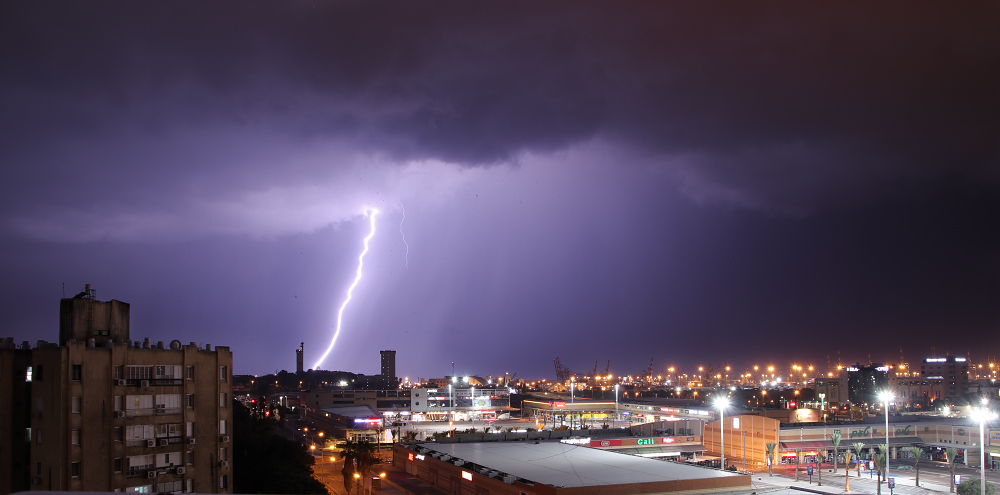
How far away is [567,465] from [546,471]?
2.89 metres

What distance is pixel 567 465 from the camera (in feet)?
137

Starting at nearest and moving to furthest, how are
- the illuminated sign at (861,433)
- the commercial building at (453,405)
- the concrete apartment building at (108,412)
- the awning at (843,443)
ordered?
the concrete apartment building at (108,412), the awning at (843,443), the illuminated sign at (861,433), the commercial building at (453,405)

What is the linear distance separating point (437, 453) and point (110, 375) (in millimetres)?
25820

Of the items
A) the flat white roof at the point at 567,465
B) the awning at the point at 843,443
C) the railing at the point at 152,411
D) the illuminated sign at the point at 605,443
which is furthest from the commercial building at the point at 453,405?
the railing at the point at 152,411

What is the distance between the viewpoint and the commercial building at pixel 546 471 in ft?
114

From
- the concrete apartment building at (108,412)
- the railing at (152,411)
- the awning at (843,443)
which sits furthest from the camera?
the awning at (843,443)

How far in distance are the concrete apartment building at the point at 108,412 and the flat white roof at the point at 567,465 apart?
1646cm

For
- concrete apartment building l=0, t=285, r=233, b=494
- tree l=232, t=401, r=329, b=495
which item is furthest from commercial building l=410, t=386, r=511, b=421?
concrete apartment building l=0, t=285, r=233, b=494

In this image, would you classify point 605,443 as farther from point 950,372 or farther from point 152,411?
point 950,372

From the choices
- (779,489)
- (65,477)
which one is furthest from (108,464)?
(779,489)

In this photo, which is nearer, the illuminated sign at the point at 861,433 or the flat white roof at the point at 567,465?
the flat white roof at the point at 567,465

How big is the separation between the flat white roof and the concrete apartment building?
54.0ft

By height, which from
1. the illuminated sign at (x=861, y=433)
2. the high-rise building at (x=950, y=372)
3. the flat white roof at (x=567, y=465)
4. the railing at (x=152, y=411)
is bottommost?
the high-rise building at (x=950, y=372)

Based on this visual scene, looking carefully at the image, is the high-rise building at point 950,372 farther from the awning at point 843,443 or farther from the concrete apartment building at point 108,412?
the concrete apartment building at point 108,412
